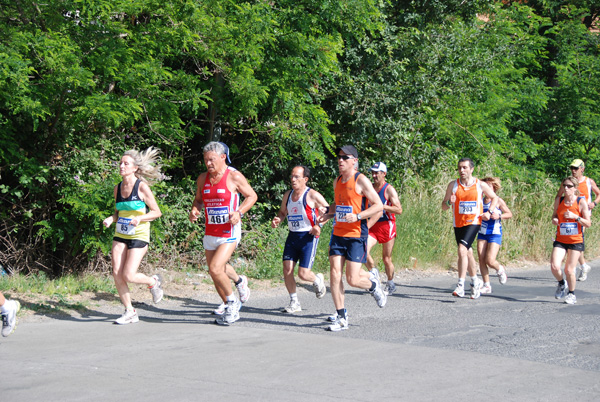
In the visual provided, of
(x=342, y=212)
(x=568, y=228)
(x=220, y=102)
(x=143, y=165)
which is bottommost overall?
(x=568, y=228)

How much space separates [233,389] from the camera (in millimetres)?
5270

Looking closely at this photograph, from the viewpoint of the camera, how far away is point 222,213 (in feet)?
26.2

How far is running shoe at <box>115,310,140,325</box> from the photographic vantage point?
7.92 meters

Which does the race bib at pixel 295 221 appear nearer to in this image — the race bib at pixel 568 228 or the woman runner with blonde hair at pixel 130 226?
the woman runner with blonde hair at pixel 130 226

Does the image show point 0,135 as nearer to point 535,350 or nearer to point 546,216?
point 535,350

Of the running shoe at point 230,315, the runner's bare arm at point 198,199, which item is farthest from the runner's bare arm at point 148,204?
the running shoe at point 230,315

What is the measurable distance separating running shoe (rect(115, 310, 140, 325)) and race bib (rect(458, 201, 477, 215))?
198 inches

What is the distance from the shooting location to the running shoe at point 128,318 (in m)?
7.92

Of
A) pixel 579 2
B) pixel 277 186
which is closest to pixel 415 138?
pixel 277 186

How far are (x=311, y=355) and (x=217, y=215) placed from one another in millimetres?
2244

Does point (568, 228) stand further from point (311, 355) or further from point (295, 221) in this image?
point (311, 355)

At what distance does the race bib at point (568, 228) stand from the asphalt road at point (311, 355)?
1157mm

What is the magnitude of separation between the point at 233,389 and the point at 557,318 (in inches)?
206

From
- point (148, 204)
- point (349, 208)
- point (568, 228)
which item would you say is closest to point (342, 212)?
point (349, 208)
